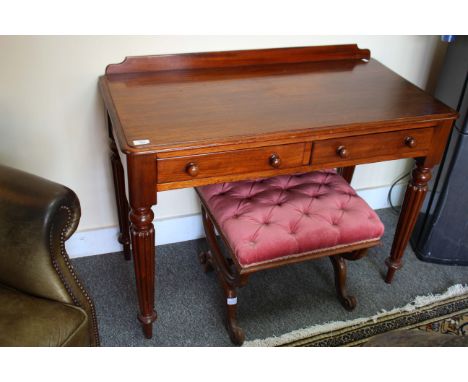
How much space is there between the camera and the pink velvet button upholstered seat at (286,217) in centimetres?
140

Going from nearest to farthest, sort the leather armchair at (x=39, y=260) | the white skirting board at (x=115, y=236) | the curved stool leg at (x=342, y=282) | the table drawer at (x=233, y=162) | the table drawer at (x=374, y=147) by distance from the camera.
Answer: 1. the leather armchair at (x=39, y=260)
2. the table drawer at (x=233, y=162)
3. the table drawer at (x=374, y=147)
4. the curved stool leg at (x=342, y=282)
5. the white skirting board at (x=115, y=236)

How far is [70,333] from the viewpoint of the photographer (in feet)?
3.72

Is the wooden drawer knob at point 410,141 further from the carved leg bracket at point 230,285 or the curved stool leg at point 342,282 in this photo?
the carved leg bracket at point 230,285

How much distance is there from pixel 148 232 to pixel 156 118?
31 cm

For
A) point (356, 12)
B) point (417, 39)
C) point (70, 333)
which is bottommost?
point (70, 333)

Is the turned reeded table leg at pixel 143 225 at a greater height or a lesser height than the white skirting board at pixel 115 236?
greater

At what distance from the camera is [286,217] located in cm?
146

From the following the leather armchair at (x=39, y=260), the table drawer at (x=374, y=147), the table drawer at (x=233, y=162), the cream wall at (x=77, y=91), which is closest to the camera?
the leather armchair at (x=39, y=260)

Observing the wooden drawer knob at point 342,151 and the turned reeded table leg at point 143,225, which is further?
the wooden drawer knob at point 342,151

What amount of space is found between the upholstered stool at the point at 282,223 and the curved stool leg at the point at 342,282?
67mm

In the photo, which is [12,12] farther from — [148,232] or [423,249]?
[423,249]

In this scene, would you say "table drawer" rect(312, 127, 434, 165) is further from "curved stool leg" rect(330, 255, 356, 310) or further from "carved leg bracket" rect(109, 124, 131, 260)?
"carved leg bracket" rect(109, 124, 131, 260)

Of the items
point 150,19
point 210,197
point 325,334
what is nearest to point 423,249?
point 325,334

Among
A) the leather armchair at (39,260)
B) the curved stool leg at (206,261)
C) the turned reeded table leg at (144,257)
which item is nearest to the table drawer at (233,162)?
the turned reeded table leg at (144,257)
